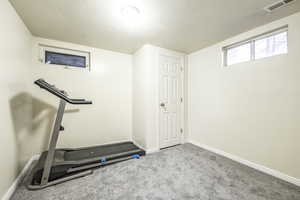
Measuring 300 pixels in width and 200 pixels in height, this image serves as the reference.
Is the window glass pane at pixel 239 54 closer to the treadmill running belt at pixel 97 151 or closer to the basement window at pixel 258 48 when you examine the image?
the basement window at pixel 258 48

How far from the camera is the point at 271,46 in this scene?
6.21ft

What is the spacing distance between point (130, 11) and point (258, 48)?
2.21 metres

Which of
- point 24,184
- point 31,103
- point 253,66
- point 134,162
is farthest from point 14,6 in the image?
point 253,66

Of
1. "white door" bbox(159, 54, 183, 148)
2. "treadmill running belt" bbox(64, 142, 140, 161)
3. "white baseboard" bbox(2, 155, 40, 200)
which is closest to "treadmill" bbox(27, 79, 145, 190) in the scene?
"treadmill running belt" bbox(64, 142, 140, 161)

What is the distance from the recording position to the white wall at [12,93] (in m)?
1.31

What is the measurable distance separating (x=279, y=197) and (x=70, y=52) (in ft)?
13.5

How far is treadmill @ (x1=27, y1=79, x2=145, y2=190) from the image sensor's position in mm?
1603

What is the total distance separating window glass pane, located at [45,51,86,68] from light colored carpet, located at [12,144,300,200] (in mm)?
2175

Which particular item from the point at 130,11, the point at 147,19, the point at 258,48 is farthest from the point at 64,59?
the point at 258,48

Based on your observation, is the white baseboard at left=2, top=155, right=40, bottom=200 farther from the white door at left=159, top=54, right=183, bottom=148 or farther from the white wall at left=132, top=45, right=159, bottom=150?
the white door at left=159, top=54, right=183, bottom=148

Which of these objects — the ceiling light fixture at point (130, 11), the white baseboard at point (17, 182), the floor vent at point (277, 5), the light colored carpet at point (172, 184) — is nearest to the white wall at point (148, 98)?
the light colored carpet at point (172, 184)

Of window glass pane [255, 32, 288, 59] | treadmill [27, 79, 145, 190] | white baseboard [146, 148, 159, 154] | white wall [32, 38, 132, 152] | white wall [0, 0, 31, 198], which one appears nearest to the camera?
white wall [0, 0, 31, 198]

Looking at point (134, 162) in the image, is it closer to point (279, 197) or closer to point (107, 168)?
point (107, 168)

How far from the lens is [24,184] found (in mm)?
1605
